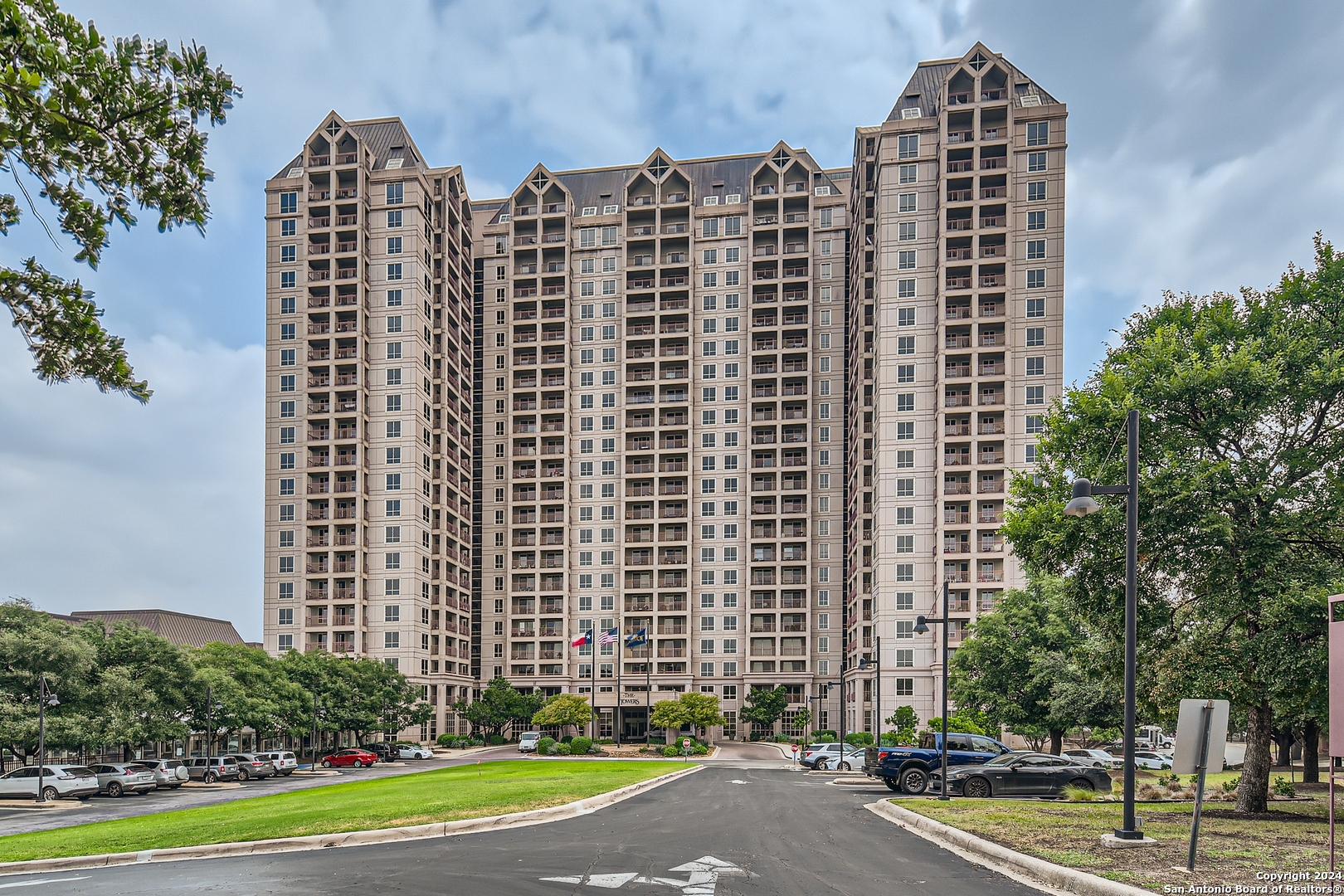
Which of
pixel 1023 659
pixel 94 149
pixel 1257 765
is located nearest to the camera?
pixel 94 149

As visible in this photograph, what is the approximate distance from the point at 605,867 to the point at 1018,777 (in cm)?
1844

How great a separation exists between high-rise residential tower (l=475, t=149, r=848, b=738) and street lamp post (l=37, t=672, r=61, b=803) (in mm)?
58206

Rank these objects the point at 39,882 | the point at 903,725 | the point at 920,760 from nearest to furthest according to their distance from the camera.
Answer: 1. the point at 39,882
2. the point at 920,760
3. the point at 903,725

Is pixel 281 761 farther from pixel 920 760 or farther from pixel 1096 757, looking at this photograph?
pixel 1096 757

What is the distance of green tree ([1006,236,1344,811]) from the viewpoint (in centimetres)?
1948

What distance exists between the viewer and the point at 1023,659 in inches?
1844

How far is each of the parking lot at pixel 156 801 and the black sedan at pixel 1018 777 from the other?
2671 centimetres

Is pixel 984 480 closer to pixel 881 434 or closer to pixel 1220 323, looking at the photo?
pixel 881 434

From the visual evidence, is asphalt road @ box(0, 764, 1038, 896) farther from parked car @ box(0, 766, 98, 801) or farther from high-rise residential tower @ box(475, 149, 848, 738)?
high-rise residential tower @ box(475, 149, 848, 738)

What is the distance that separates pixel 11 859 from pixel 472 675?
3464 inches

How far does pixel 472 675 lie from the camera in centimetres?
10312

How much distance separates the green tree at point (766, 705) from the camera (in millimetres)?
92500

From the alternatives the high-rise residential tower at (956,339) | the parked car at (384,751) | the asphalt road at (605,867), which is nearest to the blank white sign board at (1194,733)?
the asphalt road at (605,867)

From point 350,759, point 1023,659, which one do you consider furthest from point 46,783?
point 1023,659
